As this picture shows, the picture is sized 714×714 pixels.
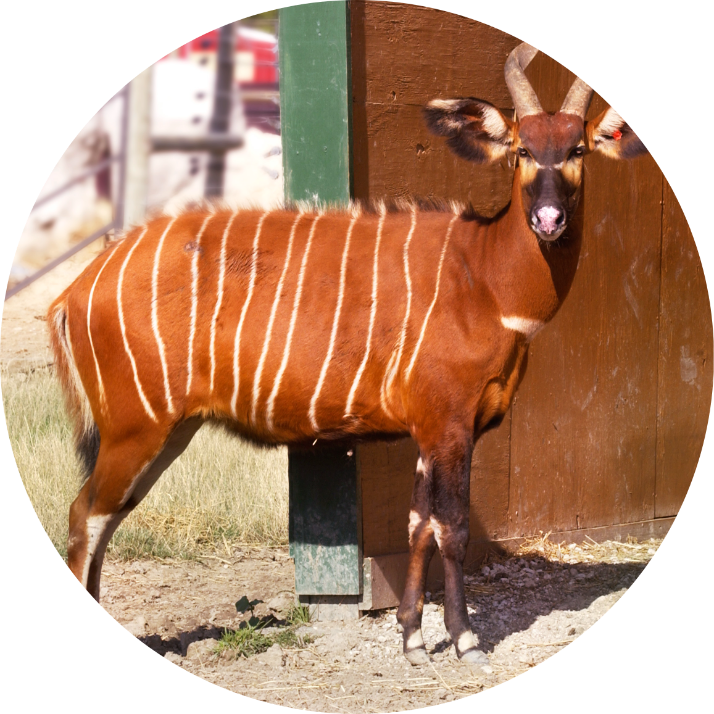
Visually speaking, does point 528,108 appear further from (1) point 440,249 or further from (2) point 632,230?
(2) point 632,230

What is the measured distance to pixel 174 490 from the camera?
674 centimetres

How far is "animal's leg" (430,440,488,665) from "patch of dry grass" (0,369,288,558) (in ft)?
6.43

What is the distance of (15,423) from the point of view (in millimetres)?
6855

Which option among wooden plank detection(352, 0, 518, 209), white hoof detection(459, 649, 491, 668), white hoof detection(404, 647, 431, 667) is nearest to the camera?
white hoof detection(459, 649, 491, 668)

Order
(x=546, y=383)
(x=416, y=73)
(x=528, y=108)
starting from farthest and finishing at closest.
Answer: (x=546, y=383)
(x=416, y=73)
(x=528, y=108)

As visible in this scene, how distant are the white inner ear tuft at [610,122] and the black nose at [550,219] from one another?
676 mm

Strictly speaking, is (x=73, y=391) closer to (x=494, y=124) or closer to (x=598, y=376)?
(x=494, y=124)

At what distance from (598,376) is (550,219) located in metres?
2.30

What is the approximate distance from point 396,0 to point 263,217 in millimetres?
1458

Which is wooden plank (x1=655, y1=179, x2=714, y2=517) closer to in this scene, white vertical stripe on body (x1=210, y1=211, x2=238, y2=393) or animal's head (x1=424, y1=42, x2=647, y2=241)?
animal's head (x1=424, y1=42, x2=647, y2=241)

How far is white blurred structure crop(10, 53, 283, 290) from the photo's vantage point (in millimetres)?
6898

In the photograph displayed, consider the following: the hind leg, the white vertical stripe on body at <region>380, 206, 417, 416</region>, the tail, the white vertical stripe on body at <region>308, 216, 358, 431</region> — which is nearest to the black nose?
the white vertical stripe on body at <region>380, 206, 417, 416</region>

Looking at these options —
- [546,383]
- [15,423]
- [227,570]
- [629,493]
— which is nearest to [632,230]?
[546,383]

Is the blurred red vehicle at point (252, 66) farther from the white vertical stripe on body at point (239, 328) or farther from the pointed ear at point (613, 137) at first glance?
the pointed ear at point (613, 137)
